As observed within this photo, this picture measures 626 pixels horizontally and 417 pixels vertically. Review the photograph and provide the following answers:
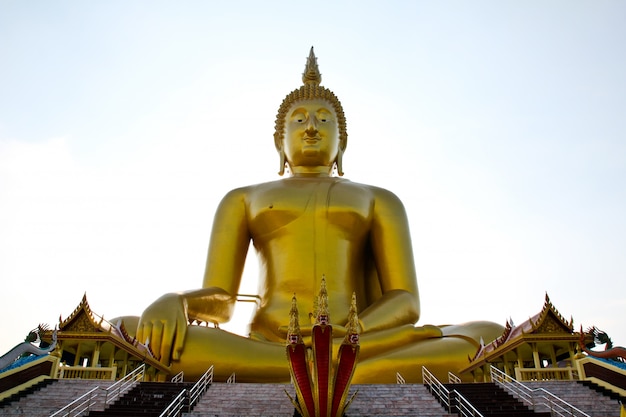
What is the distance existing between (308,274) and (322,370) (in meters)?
5.02

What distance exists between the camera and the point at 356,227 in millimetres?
11516

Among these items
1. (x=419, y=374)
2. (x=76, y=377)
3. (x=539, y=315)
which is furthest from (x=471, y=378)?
(x=76, y=377)

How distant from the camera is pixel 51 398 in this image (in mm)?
6855

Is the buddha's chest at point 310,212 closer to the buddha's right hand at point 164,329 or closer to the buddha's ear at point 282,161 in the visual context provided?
the buddha's ear at point 282,161

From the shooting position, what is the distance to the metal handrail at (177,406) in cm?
620

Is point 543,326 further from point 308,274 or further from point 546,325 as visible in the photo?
point 308,274

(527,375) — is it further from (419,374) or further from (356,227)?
(356,227)

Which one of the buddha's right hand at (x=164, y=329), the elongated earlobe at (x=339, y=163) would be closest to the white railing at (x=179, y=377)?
the buddha's right hand at (x=164, y=329)

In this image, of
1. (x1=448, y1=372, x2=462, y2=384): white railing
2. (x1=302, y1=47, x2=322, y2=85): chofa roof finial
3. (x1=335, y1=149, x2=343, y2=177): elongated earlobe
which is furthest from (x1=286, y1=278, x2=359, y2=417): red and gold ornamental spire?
(x1=302, y1=47, x2=322, y2=85): chofa roof finial

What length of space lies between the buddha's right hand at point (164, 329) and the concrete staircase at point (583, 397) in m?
4.92

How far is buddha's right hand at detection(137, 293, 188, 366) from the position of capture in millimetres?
8969

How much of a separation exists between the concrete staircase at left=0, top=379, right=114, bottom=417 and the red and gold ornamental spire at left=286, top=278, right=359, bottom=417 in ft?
7.49

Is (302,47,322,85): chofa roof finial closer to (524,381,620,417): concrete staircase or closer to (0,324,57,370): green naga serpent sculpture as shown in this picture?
(0,324,57,370): green naga serpent sculpture

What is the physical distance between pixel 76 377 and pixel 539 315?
6261 mm
